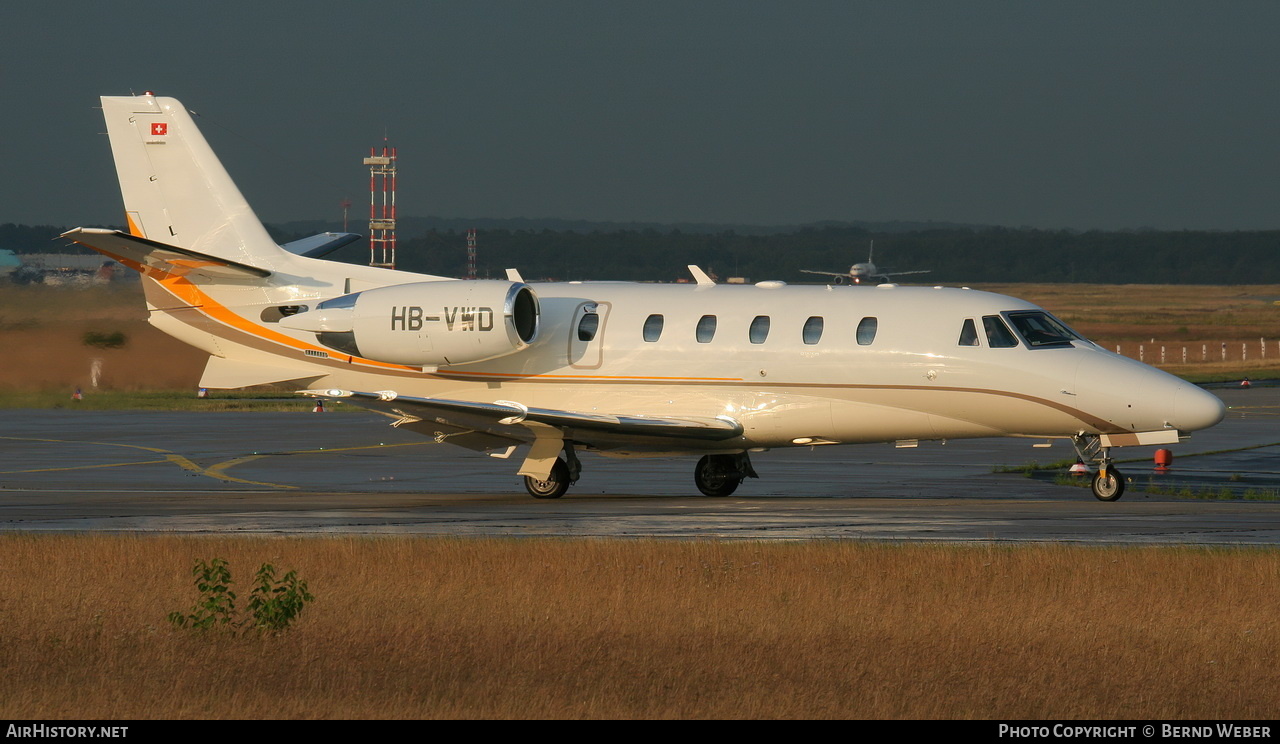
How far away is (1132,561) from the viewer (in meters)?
14.8

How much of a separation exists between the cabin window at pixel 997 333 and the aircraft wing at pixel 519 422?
13.1 ft

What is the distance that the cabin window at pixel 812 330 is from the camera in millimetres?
22766

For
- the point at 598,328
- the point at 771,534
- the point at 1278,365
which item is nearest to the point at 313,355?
the point at 598,328

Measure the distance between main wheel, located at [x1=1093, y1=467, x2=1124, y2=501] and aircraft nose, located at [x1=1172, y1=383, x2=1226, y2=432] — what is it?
1.27 meters

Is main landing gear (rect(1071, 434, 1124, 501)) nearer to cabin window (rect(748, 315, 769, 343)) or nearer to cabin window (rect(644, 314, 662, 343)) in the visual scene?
cabin window (rect(748, 315, 769, 343))

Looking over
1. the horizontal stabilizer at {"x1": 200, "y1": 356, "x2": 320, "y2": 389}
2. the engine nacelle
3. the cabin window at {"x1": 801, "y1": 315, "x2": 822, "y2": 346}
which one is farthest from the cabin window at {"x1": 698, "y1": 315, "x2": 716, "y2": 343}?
the horizontal stabilizer at {"x1": 200, "y1": 356, "x2": 320, "y2": 389}

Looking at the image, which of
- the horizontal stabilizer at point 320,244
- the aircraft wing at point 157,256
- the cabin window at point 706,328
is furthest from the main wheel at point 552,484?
the horizontal stabilizer at point 320,244

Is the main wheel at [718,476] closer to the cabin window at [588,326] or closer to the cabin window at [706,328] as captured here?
the cabin window at [706,328]

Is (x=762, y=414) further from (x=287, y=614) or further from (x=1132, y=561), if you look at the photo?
(x=287, y=614)

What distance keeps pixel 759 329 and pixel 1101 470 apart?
551 cm

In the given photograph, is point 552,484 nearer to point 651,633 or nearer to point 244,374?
point 244,374

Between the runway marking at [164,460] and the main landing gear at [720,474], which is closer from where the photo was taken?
the main landing gear at [720,474]

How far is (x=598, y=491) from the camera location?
25.0 meters

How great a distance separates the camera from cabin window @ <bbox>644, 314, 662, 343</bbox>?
23469 millimetres
